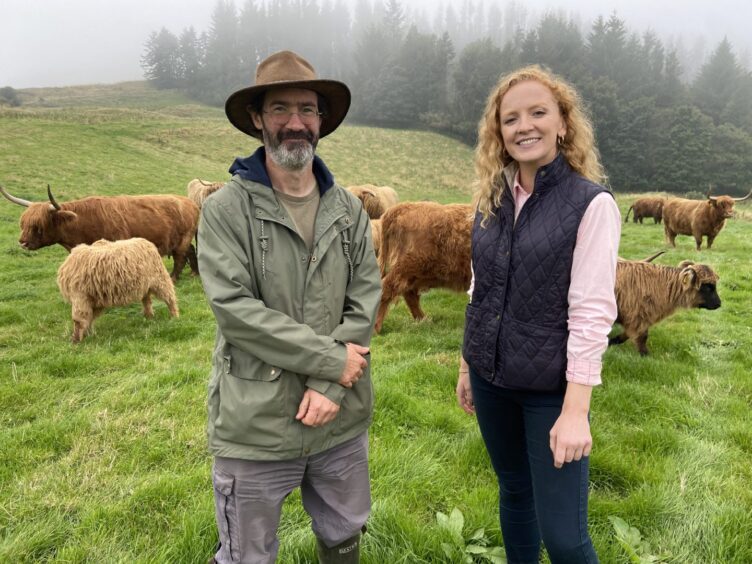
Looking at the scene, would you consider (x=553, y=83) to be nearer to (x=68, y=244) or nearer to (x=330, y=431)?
(x=330, y=431)

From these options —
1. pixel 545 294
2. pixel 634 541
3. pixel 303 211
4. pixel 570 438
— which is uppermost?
pixel 303 211

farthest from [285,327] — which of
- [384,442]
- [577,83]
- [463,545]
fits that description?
[577,83]

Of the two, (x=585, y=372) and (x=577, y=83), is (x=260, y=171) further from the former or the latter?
(x=577, y=83)

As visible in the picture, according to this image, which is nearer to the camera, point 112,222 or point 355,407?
point 355,407

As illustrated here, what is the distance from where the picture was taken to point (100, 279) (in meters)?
5.92

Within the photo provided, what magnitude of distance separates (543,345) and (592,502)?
174 centimetres

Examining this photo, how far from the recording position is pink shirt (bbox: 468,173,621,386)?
5.44 ft

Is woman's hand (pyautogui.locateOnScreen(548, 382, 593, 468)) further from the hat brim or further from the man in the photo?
the hat brim

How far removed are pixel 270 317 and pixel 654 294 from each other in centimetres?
556

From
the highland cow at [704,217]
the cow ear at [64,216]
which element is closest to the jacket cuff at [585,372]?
the cow ear at [64,216]

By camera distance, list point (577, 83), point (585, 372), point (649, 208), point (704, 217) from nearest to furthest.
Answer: point (585, 372)
point (704, 217)
point (649, 208)
point (577, 83)

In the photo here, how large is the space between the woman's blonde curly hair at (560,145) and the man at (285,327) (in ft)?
1.98

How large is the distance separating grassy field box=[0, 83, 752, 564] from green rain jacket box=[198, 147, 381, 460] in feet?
3.62

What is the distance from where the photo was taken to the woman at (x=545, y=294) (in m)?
1.68
